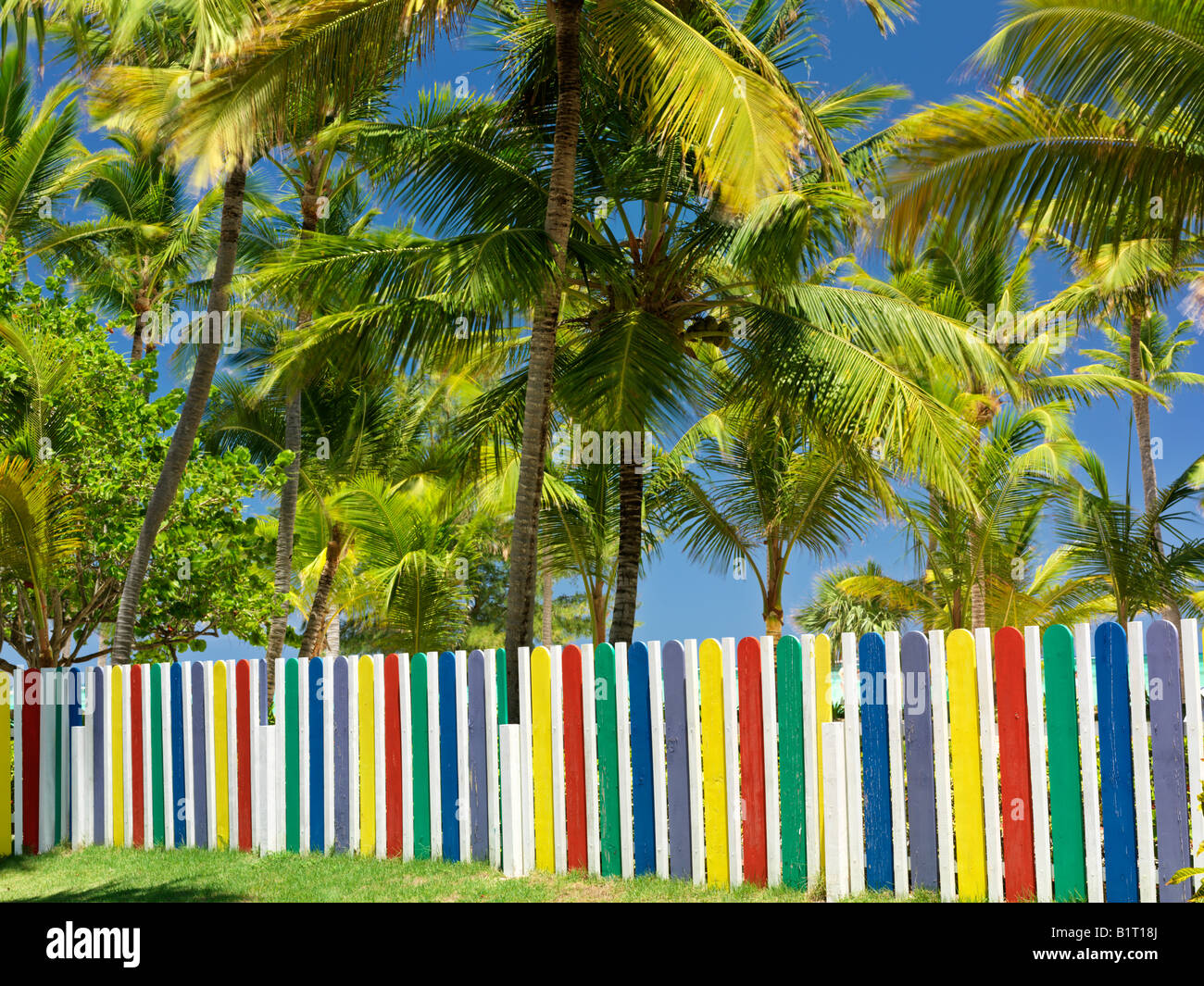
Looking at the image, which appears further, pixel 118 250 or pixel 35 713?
pixel 118 250

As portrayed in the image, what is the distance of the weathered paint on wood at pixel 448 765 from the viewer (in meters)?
7.69

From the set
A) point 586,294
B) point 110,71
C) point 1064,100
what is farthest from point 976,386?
point 110,71

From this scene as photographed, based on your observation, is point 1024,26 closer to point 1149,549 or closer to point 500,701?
point 500,701

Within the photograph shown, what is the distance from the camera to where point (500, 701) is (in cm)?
780

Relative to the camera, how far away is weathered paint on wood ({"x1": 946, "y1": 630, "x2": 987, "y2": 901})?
584cm

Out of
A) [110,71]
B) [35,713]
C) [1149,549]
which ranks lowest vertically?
[35,713]

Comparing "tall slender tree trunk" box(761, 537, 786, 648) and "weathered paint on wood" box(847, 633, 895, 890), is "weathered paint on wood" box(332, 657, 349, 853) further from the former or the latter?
"tall slender tree trunk" box(761, 537, 786, 648)

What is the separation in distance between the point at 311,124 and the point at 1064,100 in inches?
247

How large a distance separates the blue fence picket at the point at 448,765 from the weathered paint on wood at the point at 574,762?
0.87 m

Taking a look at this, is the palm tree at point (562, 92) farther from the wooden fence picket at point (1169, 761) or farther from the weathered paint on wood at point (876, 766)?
the wooden fence picket at point (1169, 761)

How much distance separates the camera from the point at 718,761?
667 cm

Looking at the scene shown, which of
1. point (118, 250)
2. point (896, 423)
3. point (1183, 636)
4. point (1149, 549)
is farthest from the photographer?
point (118, 250)

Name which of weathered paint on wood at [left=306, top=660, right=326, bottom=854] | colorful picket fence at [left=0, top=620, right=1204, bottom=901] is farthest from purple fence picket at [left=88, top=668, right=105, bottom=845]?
weathered paint on wood at [left=306, top=660, right=326, bottom=854]

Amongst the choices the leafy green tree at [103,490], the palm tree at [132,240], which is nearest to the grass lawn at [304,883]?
the leafy green tree at [103,490]
